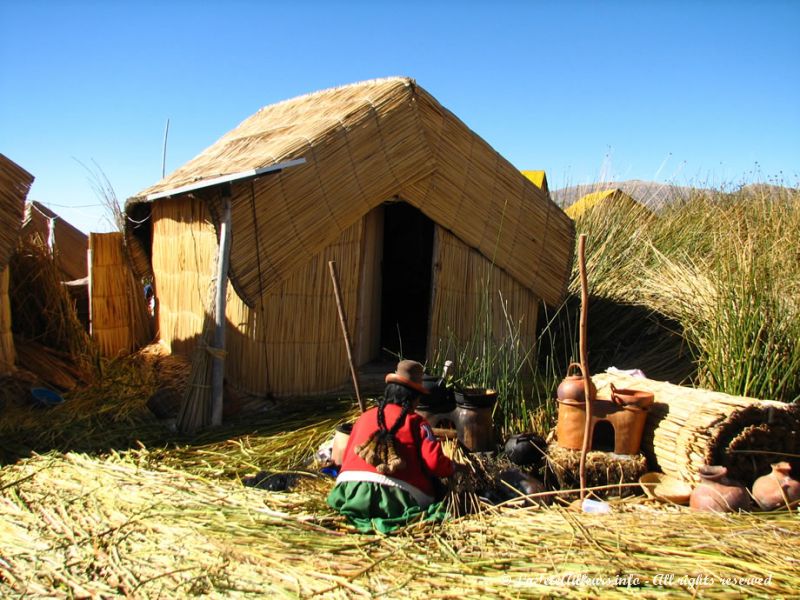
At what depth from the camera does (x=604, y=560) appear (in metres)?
2.93

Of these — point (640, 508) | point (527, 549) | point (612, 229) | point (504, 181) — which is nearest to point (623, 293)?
point (612, 229)

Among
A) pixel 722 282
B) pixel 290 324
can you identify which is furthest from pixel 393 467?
pixel 722 282

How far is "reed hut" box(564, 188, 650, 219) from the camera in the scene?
9031mm

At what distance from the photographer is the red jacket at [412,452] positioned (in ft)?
11.3

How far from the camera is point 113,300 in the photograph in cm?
725

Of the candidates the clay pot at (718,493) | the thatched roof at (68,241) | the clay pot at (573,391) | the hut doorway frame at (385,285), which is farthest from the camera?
the thatched roof at (68,241)

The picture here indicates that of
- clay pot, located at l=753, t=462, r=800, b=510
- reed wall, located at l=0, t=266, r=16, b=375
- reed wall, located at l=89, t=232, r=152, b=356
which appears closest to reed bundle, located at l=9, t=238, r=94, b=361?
reed wall, located at l=89, t=232, r=152, b=356

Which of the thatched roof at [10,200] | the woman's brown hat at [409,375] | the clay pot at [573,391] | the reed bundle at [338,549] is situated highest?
the thatched roof at [10,200]

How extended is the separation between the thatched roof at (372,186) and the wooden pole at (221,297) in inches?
3.8

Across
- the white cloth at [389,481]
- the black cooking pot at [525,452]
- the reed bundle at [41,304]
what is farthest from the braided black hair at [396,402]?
the reed bundle at [41,304]

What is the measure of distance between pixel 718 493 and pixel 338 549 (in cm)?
196

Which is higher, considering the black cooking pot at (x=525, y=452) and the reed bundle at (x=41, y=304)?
the reed bundle at (x=41, y=304)

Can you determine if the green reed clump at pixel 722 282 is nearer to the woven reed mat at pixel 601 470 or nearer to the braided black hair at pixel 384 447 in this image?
the woven reed mat at pixel 601 470

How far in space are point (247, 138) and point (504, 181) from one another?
2302mm
